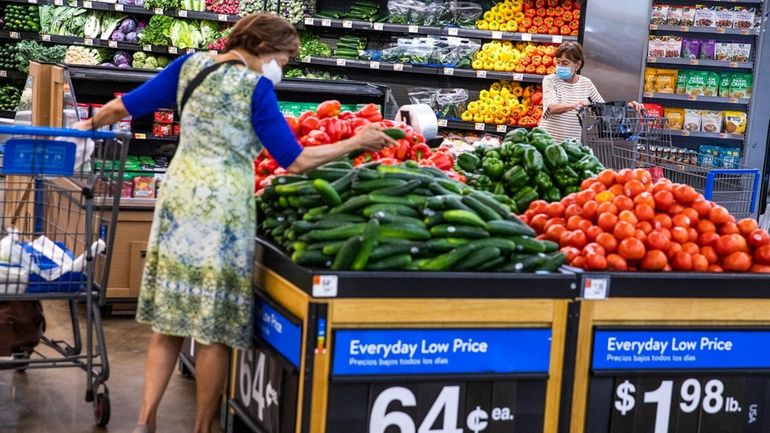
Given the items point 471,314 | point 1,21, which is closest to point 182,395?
point 471,314

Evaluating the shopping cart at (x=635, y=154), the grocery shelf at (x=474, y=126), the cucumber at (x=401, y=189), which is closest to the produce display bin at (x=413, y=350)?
the cucumber at (x=401, y=189)

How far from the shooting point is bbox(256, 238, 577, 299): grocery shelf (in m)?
3.36

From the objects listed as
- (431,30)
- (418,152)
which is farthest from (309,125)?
(431,30)

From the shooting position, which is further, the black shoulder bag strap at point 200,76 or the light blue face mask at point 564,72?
the light blue face mask at point 564,72

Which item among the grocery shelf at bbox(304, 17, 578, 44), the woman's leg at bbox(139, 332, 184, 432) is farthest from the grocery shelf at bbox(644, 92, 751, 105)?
the woman's leg at bbox(139, 332, 184, 432)

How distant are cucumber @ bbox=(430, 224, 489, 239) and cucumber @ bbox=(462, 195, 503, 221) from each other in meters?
0.11

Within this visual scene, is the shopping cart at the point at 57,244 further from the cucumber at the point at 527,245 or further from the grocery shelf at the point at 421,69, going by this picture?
the grocery shelf at the point at 421,69

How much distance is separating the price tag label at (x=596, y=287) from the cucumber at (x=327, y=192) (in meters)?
0.85

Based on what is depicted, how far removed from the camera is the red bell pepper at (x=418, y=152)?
14.8 ft

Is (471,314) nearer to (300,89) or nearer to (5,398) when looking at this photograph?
(5,398)

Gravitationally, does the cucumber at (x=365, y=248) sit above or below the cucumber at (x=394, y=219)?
below

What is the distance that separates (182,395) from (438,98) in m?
4.94

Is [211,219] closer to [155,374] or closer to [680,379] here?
[155,374]

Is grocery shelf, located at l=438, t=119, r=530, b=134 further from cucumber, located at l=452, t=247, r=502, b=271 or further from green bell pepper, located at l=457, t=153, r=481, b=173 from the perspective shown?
cucumber, located at l=452, t=247, r=502, b=271
